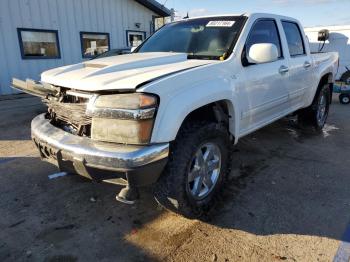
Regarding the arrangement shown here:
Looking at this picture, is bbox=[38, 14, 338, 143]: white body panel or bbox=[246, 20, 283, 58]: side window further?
bbox=[246, 20, 283, 58]: side window

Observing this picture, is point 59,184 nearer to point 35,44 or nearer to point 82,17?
point 35,44

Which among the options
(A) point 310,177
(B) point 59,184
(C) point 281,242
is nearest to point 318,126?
(A) point 310,177

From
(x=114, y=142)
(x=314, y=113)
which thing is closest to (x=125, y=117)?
(x=114, y=142)

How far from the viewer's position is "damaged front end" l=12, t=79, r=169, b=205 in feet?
7.58

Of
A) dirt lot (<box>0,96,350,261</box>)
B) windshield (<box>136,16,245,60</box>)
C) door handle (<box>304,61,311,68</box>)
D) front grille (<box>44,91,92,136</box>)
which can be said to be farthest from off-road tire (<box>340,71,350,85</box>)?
front grille (<box>44,91,92,136</box>)

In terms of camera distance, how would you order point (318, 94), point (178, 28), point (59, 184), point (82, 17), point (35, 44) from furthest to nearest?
point (82, 17), point (35, 44), point (318, 94), point (178, 28), point (59, 184)

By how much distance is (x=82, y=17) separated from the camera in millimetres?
12023

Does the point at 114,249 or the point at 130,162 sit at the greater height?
the point at 130,162

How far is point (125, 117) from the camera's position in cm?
234

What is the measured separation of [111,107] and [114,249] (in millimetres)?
1165

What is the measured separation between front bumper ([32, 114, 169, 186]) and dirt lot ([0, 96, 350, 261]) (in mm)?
636

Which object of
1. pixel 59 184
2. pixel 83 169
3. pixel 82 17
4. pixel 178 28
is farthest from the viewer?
pixel 82 17

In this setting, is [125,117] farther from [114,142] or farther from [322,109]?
[322,109]

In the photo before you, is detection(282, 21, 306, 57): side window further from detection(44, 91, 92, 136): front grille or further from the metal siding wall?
the metal siding wall
